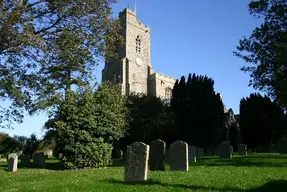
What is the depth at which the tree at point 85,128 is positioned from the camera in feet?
55.5

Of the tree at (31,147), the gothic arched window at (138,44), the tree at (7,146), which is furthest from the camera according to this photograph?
the gothic arched window at (138,44)

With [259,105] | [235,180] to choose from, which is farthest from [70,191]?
[259,105]

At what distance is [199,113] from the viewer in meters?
31.0

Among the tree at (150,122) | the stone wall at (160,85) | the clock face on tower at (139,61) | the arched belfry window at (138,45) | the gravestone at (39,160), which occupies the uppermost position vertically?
Answer: the arched belfry window at (138,45)

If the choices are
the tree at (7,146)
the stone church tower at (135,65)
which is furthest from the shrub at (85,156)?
the stone church tower at (135,65)

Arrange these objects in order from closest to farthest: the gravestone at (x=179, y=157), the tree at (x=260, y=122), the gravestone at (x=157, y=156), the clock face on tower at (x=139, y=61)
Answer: the gravestone at (x=179, y=157)
the gravestone at (x=157, y=156)
the tree at (x=260, y=122)
the clock face on tower at (x=139, y=61)

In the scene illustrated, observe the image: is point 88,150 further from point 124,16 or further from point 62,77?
point 124,16

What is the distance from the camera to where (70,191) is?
7277 mm

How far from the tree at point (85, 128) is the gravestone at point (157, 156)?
574cm

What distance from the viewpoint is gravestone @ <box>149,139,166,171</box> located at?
38.7 ft

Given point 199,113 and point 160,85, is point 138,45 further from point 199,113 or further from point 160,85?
point 199,113

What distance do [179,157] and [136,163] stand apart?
2742 millimetres

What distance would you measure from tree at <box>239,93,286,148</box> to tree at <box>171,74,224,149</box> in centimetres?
554

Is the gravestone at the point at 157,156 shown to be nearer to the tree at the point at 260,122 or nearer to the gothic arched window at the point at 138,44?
the tree at the point at 260,122
